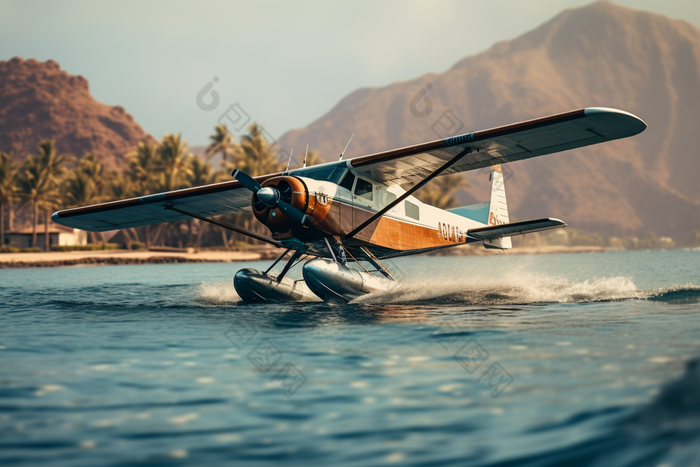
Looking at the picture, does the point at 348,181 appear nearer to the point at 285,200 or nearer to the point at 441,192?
the point at 285,200

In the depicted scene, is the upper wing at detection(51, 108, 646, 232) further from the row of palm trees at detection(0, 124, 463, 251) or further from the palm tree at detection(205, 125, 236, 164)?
the palm tree at detection(205, 125, 236, 164)

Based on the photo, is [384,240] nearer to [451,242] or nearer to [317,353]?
[451,242]

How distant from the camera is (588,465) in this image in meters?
2.75

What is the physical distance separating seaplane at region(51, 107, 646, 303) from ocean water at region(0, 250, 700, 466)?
302 centimetres

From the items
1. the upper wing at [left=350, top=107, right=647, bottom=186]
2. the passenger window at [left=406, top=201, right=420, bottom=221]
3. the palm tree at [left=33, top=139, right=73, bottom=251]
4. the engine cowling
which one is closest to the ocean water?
the engine cowling

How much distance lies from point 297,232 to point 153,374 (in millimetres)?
6409

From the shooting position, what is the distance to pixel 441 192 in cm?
7394

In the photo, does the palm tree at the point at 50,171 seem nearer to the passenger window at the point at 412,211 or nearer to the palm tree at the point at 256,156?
the palm tree at the point at 256,156

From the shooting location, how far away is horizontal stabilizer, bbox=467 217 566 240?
13177mm

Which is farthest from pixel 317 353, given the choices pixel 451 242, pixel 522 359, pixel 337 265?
pixel 451 242

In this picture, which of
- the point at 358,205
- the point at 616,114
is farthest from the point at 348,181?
the point at 616,114

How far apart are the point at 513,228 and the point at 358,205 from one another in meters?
4.59

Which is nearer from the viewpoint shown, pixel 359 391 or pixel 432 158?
pixel 359 391

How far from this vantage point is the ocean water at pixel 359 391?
9.85 feet
